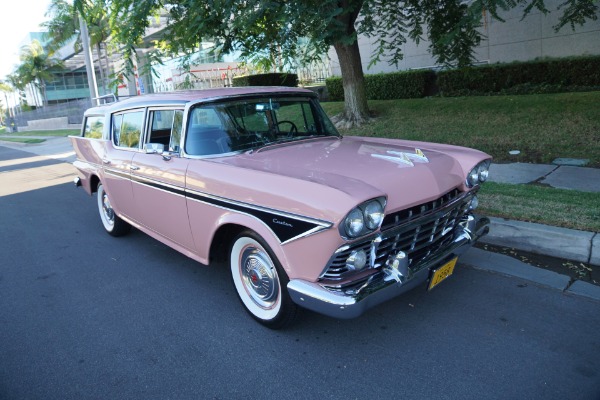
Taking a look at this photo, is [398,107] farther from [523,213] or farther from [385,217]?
[385,217]

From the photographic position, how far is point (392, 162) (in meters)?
3.29

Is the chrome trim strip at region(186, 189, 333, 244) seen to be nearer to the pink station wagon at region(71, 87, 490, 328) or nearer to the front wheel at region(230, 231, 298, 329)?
the pink station wagon at region(71, 87, 490, 328)

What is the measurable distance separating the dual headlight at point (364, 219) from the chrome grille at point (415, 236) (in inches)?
3.7

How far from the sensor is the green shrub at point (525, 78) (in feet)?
35.6

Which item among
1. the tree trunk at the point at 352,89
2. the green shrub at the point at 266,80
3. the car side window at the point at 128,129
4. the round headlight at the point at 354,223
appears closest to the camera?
the round headlight at the point at 354,223

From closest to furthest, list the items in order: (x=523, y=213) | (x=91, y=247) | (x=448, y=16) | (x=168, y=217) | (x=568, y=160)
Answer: (x=168, y=217) < (x=523, y=213) < (x=91, y=247) < (x=568, y=160) < (x=448, y=16)

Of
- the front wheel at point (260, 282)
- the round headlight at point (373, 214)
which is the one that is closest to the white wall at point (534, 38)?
the front wheel at point (260, 282)

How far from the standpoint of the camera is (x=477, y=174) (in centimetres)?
367

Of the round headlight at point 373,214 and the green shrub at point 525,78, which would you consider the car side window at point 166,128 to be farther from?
the green shrub at point 525,78

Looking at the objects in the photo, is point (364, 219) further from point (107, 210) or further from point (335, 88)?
point (335, 88)

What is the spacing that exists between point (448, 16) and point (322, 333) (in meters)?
8.45

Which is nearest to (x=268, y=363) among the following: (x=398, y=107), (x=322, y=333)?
(x=322, y=333)

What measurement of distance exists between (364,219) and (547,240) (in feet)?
8.37

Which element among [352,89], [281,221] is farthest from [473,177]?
[352,89]
